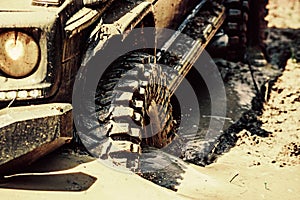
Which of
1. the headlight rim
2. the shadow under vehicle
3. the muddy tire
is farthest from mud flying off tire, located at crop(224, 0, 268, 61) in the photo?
the headlight rim

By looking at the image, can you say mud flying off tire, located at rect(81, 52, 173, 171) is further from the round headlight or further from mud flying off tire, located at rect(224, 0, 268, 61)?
mud flying off tire, located at rect(224, 0, 268, 61)

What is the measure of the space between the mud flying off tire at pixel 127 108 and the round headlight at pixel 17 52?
0.65 metres

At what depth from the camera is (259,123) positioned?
6395 mm

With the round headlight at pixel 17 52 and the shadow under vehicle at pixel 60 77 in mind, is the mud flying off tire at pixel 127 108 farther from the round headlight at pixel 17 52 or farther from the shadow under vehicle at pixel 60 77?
the round headlight at pixel 17 52

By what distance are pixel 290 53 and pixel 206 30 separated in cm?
308

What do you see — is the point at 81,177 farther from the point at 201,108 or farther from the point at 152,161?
the point at 201,108

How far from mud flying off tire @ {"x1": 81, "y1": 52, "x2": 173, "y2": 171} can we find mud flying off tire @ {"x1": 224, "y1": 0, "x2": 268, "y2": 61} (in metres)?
3.03

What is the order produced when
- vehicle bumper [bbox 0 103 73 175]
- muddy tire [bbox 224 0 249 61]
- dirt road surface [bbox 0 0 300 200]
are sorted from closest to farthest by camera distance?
vehicle bumper [bbox 0 103 73 175]
dirt road surface [bbox 0 0 300 200]
muddy tire [bbox 224 0 249 61]

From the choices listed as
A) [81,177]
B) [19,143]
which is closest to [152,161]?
[81,177]

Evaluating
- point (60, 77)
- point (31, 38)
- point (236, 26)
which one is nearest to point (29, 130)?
point (60, 77)

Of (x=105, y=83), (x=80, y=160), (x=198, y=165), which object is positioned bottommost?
(x=198, y=165)

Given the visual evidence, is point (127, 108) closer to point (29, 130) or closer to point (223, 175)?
point (29, 130)

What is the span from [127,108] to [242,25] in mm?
4007

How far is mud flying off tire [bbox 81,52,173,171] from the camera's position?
398cm
